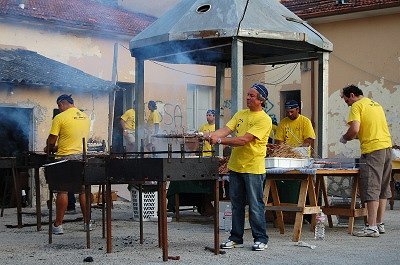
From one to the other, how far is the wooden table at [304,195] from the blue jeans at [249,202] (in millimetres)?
883

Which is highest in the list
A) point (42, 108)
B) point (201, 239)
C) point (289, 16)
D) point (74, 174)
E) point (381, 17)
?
point (381, 17)

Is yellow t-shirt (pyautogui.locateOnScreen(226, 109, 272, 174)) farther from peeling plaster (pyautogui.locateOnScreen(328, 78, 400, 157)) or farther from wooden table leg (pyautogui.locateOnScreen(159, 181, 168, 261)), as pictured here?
peeling plaster (pyautogui.locateOnScreen(328, 78, 400, 157))

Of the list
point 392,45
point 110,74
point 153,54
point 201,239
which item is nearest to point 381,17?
point 392,45

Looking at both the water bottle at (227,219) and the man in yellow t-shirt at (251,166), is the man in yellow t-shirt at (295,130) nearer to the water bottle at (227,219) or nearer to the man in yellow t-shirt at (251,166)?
the water bottle at (227,219)

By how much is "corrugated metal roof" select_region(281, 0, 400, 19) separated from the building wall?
1.77 feet

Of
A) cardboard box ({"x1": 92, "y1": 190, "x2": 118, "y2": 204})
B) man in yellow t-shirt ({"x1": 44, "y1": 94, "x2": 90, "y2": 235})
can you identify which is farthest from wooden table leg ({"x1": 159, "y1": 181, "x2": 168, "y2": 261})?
cardboard box ({"x1": 92, "y1": 190, "x2": 118, "y2": 204})

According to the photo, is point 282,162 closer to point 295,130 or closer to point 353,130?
point 353,130

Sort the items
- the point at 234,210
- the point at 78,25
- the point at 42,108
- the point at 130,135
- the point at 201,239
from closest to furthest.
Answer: the point at 234,210
the point at 201,239
the point at 42,108
the point at 130,135
the point at 78,25

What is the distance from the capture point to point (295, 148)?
9664mm

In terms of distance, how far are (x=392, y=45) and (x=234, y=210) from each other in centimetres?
1149

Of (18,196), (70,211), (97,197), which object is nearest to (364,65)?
(97,197)

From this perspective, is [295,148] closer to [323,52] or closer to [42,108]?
[323,52]

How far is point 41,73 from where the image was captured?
1488 centimetres

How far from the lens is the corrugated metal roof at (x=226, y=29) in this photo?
410 inches
